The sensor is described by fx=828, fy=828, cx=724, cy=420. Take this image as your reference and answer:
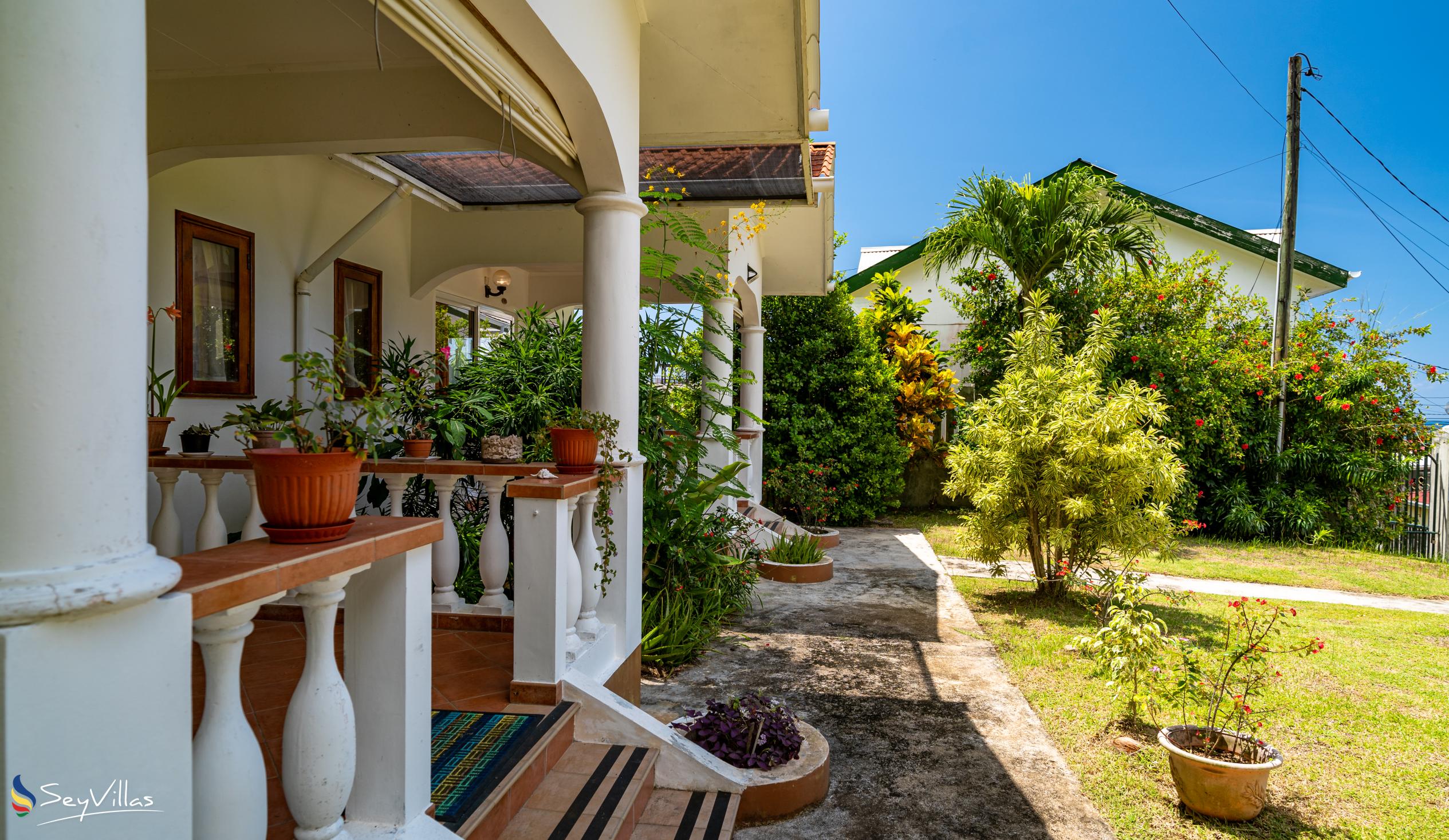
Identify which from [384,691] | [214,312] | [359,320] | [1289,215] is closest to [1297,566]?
[1289,215]

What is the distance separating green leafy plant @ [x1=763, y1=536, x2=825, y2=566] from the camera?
8.49 m

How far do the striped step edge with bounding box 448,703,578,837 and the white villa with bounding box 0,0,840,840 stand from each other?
0.01 meters

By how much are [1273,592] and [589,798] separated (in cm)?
819

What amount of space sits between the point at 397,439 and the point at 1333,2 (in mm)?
18218

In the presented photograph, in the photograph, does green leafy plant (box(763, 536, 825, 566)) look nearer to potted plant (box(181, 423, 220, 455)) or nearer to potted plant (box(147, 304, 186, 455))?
potted plant (box(181, 423, 220, 455))

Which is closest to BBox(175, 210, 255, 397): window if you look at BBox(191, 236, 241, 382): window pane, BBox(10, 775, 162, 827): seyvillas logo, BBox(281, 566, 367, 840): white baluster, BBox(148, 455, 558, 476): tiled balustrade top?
BBox(191, 236, 241, 382): window pane

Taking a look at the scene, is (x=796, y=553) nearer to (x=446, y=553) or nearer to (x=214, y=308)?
(x=446, y=553)

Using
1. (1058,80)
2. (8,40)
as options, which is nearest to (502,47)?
(8,40)

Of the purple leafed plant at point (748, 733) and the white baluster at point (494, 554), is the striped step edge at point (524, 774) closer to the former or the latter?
the purple leafed plant at point (748, 733)

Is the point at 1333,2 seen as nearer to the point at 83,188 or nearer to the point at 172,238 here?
the point at 172,238

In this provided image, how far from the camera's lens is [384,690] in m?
1.94

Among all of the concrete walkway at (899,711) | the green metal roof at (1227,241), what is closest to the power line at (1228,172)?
the green metal roof at (1227,241)

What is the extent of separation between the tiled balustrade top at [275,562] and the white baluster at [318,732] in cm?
6

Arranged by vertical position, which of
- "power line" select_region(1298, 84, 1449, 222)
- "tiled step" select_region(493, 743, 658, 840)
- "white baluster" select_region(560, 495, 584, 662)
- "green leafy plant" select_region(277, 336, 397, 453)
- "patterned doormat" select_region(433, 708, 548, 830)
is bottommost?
"tiled step" select_region(493, 743, 658, 840)
